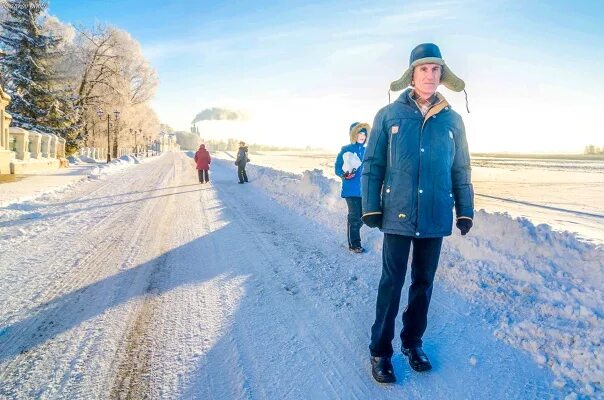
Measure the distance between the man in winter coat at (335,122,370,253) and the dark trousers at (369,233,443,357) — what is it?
8.86ft

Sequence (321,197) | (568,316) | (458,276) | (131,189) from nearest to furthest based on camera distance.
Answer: (568,316), (458,276), (321,197), (131,189)

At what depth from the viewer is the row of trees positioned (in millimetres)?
29547

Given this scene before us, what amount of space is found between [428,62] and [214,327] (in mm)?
2777

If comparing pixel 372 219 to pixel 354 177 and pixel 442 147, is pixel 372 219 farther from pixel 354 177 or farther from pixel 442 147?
pixel 354 177

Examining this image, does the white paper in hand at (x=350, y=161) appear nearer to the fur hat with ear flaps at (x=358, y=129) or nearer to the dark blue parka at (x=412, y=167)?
the fur hat with ear flaps at (x=358, y=129)

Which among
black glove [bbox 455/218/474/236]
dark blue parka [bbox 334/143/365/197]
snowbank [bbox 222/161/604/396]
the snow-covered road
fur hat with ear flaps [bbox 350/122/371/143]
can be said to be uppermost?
fur hat with ear flaps [bbox 350/122/371/143]

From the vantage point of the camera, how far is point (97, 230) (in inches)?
263

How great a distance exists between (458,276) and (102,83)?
44.3m

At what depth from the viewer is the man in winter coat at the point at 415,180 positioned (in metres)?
2.42

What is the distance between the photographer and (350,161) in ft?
18.2

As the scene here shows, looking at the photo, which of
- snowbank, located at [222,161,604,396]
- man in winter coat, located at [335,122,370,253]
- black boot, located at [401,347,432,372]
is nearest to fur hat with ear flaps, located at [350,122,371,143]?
man in winter coat, located at [335,122,370,253]

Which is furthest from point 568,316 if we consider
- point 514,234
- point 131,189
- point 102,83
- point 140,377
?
point 102,83

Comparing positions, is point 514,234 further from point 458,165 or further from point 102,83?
point 102,83

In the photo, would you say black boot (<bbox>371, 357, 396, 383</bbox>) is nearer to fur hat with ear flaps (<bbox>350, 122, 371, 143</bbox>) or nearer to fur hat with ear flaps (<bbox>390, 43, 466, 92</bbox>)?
fur hat with ear flaps (<bbox>390, 43, 466, 92</bbox>)
